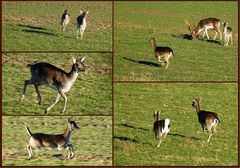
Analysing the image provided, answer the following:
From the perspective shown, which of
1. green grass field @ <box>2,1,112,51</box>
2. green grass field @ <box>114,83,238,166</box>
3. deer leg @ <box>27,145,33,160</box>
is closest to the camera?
deer leg @ <box>27,145,33,160</box>

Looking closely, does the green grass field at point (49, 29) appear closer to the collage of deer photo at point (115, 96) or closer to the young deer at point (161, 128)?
the collage of deer photo at point (115, 96)

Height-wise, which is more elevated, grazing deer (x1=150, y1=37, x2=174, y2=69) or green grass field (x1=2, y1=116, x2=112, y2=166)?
grazing deer (x1=150, y1=37, x2=174, y2=69)

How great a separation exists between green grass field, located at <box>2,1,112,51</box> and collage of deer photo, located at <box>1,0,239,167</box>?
44mm

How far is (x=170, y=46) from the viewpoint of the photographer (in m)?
22.3

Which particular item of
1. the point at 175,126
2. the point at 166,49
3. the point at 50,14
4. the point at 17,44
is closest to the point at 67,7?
the point at 50,14

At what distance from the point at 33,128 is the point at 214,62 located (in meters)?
7.88

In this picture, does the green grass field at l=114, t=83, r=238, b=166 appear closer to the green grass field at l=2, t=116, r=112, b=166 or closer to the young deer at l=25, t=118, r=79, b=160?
the green grass field at l=2, t=116, r=112, b=166

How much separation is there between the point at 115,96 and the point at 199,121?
271 cm

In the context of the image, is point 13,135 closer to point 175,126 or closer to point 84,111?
point 84,111

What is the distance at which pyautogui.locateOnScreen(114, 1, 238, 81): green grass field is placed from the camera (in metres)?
19.0

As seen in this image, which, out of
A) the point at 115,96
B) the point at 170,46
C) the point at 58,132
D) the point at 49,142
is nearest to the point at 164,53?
the point at 115,96

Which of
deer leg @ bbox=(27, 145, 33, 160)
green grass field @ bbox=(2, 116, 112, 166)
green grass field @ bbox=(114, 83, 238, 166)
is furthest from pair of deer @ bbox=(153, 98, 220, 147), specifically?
deer leg @ bbox=(27, 145, 33, 160)

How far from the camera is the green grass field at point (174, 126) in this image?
50.3 ft

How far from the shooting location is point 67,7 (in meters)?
28.1
